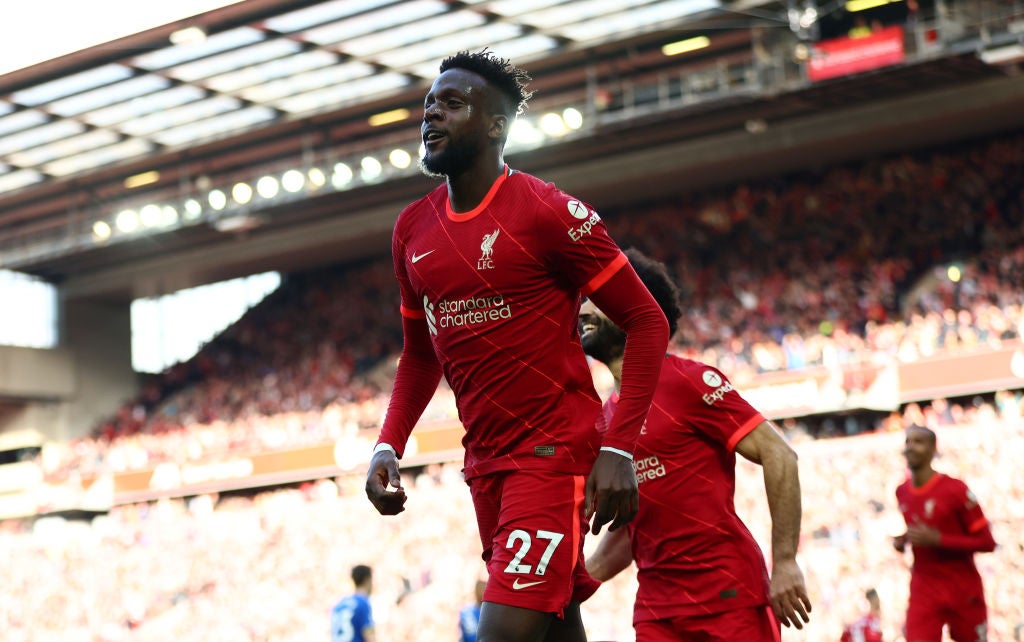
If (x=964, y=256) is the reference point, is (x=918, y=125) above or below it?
above

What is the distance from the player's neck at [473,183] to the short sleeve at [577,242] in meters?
0.17

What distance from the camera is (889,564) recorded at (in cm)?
1680

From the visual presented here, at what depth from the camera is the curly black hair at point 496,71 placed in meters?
3.93

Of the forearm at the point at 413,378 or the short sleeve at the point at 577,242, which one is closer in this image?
the short sleeve at the point at 577,242

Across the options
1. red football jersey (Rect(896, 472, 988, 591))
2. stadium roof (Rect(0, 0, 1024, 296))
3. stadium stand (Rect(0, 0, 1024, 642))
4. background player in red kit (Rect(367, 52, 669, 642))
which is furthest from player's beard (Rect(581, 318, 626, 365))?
stadium roof (Rect(0, 0, 1024, 296))

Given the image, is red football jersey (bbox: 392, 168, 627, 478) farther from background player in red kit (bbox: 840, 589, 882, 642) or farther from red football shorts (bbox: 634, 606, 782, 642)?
background player in red kit (bbox: 840, 589, 882, 642)

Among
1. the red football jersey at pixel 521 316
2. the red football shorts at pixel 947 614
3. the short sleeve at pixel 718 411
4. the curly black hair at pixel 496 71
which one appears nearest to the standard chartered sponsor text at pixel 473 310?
the red football jersey at pixel 521 316

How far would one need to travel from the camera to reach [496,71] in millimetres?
3951

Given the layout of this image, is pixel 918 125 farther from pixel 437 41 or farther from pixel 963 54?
pixel 437 41

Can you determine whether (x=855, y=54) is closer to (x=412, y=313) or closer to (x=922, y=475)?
(x=922, y=475)

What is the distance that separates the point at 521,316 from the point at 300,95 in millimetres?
26934

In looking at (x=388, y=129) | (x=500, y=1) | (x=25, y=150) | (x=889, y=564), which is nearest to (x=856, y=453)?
(x=889, y=564)

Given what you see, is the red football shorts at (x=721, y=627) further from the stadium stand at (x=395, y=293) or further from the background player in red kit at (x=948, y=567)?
the stadium stand at (x=395, y=293)

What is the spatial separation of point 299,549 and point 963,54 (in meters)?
14.6
